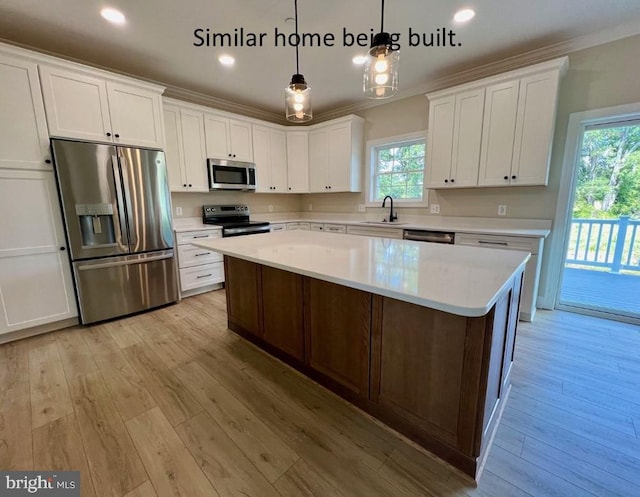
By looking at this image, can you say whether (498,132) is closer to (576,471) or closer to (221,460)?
(576,471)

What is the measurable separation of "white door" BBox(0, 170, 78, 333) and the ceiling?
1297 mm

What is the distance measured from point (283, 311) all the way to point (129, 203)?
7.03 feet

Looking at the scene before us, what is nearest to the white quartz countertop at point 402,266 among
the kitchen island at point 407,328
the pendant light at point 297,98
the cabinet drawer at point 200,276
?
the kitchen island at point 407,328

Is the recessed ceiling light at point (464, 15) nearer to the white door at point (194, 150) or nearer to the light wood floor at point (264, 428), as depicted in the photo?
the light wood floor at point (264, 428)


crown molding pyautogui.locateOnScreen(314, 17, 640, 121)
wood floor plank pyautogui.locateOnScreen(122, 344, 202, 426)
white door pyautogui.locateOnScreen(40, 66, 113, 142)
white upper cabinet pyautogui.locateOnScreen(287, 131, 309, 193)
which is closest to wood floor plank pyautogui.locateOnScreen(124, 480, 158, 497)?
wood floor plank pyautogui.locateOnScreen(122, 344, 202, 426)

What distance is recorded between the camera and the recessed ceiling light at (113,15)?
2.18 metres

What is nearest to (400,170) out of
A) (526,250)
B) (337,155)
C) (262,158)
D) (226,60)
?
(337,155)

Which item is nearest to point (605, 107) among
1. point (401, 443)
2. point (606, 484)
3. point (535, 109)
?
point (535, 109)

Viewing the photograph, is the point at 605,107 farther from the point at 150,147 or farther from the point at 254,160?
the point at 150,147

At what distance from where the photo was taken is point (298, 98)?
203cm

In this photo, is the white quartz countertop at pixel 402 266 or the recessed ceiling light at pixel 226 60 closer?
the white quartz countertop at pixel 402 266

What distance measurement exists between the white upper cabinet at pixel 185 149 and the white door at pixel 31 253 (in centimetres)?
128

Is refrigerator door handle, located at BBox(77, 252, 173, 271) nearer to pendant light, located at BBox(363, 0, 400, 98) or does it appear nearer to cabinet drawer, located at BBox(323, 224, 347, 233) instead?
cabinet drawer, located at BBox(323, 224, 347, 233)

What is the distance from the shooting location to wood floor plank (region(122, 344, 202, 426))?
1.67 m
